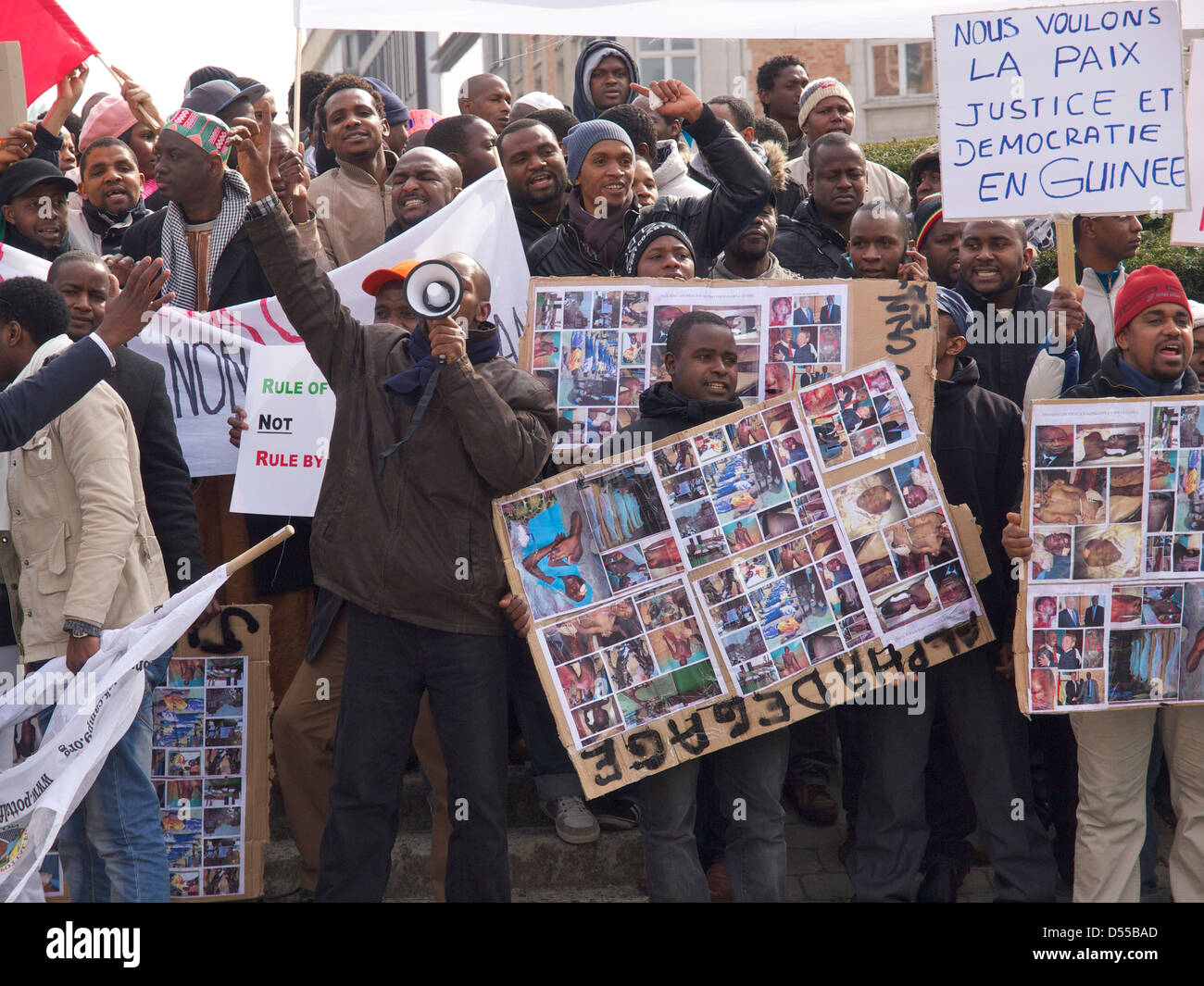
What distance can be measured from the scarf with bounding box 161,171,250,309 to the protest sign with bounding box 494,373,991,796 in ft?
7.56

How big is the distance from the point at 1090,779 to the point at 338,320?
2987 millimetres

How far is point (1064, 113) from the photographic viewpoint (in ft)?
16.4

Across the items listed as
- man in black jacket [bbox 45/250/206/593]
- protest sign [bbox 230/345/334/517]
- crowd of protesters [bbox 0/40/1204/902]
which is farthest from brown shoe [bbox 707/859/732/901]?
man in black jacket [bbox 45/250/206/593]

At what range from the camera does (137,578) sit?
4711mm

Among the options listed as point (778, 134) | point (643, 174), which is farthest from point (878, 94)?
point (643, 174)

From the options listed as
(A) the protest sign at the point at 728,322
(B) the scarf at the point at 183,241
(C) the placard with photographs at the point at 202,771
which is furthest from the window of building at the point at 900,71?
(C) the placard with photographs at the point at 202,771

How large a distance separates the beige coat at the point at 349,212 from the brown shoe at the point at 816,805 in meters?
3.29

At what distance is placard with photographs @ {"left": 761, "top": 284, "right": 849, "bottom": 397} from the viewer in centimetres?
503

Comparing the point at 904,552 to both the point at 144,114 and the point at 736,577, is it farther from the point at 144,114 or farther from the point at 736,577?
the point at 144,114

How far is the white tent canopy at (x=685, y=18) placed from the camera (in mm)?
6559

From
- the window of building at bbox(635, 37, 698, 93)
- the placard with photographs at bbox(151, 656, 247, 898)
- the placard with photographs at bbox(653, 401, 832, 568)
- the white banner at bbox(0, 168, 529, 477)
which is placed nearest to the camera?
the placard with photographs at bbox(653, 401, 832, 568)

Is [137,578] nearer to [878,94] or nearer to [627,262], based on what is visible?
[627,262]

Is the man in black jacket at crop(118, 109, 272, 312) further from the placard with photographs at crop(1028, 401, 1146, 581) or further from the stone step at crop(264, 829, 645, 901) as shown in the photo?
the placard with photographs at crop(1028, 401, 1146, 581)

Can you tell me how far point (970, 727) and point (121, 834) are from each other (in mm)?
2899
